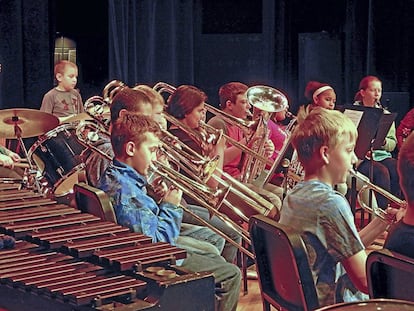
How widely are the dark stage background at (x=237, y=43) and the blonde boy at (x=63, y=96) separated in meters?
1.13

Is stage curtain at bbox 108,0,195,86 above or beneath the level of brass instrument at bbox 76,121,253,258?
above

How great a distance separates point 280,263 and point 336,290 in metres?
0.22

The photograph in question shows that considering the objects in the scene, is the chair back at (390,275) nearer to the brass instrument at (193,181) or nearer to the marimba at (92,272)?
the marimba at (92,272)

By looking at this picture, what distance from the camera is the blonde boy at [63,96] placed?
22.1 feet

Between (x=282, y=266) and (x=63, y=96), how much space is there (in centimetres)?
444

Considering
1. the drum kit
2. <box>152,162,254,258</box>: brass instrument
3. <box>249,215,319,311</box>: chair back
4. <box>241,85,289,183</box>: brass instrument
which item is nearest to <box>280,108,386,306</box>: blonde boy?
<box>249,215,319,311</box>: chair back

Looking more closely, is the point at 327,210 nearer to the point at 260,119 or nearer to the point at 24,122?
the point at 260,119

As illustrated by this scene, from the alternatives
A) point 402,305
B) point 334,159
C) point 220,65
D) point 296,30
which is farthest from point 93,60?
point 402,305

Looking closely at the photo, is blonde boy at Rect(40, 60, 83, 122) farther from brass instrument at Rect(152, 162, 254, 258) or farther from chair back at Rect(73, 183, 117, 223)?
chair back at Rect(73, 183, 117, 223)

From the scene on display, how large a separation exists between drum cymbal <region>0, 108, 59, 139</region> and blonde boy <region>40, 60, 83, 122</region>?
120 cm

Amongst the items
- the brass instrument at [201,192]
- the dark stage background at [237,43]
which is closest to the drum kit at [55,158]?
the brass instrument at [201,192]

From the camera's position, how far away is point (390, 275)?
2.27 metres

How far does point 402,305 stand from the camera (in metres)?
1.33

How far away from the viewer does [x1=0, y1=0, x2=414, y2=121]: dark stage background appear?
817cm
